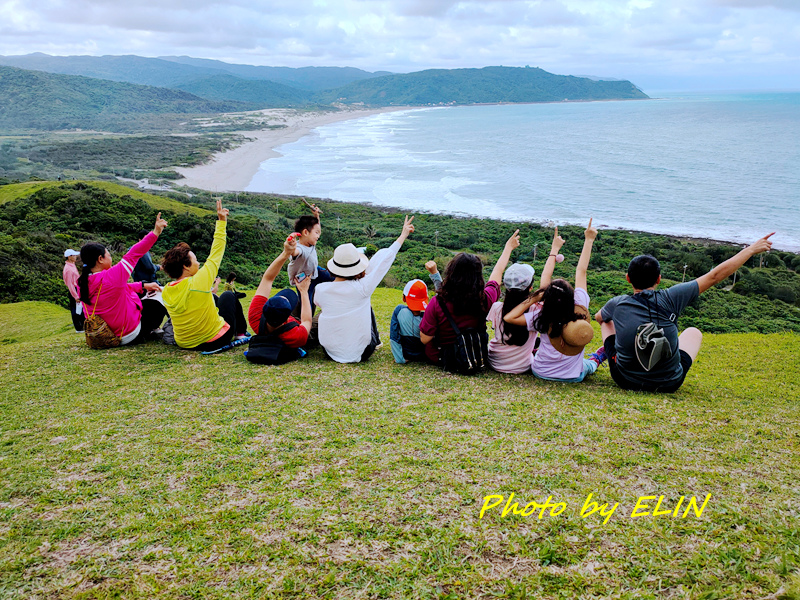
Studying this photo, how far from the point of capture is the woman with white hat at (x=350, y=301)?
5.94m

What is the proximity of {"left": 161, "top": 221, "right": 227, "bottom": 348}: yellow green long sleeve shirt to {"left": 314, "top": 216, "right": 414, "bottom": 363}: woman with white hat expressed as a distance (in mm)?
1462

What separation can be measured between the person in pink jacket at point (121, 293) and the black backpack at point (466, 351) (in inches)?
150

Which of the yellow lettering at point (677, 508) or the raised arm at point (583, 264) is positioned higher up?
the raised arm at point (583, 264)

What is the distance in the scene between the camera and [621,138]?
99.6 meters

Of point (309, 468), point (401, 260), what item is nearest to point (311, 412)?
point (309, 468)

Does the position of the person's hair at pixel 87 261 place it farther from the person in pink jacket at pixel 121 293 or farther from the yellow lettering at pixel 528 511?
the yellow lettering at pixel 528 511

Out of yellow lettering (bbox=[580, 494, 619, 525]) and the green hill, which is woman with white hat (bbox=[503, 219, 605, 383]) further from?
the green hill

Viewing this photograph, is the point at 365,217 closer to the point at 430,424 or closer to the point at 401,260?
the point at 401,260

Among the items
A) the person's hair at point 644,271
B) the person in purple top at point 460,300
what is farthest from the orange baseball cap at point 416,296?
the person's hair at point 644,271

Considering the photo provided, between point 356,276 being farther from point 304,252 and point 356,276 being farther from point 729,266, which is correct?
point 729,266

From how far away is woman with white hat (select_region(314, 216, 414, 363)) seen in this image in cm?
594

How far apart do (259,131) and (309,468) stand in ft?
405

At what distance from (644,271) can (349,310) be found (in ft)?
10.9

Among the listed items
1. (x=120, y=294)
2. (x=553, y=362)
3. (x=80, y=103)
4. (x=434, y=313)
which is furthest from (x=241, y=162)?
(x=80, y=103)
